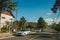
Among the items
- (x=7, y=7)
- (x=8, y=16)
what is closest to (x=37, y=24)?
(x=8, y=16)

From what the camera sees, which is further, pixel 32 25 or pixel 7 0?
pixel 32 25

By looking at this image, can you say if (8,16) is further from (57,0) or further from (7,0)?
(57,0)

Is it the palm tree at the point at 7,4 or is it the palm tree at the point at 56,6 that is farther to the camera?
the palm tree at the point at 7,4

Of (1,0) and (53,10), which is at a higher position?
(1,0)

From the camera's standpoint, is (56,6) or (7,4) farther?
(7,4)

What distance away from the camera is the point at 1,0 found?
3559cm

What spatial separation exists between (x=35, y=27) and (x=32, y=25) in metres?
3.76

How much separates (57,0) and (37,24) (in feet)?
322

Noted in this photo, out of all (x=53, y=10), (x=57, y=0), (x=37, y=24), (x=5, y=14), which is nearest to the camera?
(x=57, y=0)

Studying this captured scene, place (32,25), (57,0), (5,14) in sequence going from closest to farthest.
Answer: (57,0) → (5,14) → (32,25)

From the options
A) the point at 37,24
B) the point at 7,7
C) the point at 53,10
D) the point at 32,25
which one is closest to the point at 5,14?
the point at 7,7

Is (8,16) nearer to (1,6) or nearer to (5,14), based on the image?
(5,14)

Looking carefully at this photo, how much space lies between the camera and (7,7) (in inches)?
1435

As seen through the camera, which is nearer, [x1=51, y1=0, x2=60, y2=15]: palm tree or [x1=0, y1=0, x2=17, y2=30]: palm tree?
[x1=51, y1=0, x2=60, y2=15]: palm tree
